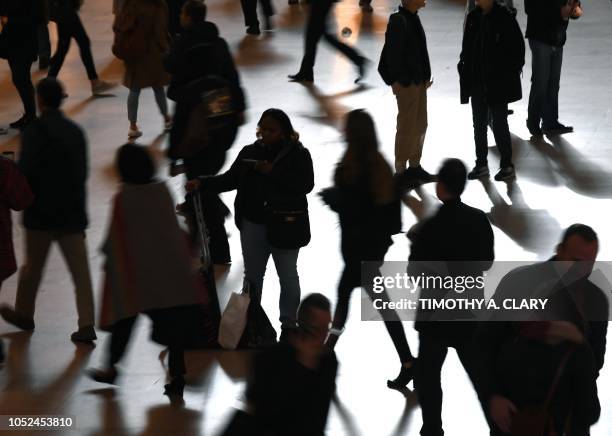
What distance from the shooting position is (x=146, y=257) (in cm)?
716

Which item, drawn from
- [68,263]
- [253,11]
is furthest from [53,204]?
[253,11]

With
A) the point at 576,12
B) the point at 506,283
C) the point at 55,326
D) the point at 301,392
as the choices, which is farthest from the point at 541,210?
the point at 301,392

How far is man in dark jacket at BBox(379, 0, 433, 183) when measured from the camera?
1062 cm

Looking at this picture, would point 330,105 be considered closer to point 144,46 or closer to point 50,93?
point 144,46

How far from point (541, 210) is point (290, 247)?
3357 millimetres

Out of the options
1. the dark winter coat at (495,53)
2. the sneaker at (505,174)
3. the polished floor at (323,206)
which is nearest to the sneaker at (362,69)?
the polished floor at (323,206)

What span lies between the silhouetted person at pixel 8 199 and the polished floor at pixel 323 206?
2.48ft

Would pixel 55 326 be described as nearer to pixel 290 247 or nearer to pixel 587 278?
pixel 290 247

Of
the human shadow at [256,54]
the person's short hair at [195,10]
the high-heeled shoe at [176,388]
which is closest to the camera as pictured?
the high-heeled shoe at [176,388]

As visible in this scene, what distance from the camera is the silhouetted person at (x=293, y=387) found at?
16.1ft

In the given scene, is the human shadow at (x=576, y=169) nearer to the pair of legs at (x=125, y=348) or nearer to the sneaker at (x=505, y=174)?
the sneaker at (x=505, y=174)

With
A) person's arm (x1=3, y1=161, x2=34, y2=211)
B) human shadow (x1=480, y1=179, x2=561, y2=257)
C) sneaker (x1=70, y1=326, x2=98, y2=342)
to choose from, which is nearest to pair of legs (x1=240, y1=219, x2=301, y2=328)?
sneaker (x1=70, y1=326, x2=98, y2=342)

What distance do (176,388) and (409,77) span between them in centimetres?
440

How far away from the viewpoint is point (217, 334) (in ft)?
26.7
